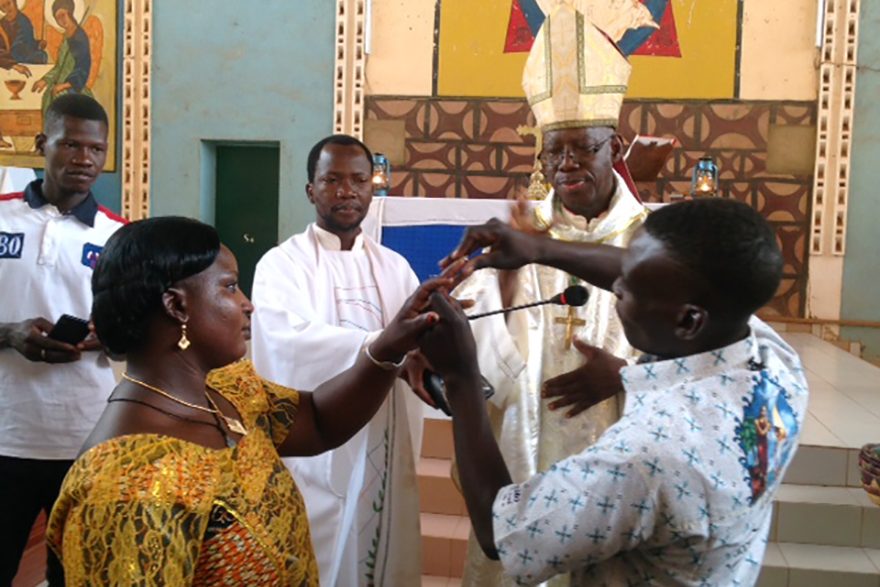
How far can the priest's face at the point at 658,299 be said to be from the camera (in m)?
1.06

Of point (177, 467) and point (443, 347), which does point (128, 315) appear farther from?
point (443, 347)

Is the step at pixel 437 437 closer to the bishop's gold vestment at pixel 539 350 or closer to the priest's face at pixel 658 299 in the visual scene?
the bishop's gold vestment at pixel 539 350

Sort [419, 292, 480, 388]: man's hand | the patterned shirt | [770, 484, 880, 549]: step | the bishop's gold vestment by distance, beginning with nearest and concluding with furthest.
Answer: the patterned shirt, [419, 292, 480, 388]: man's hand, the bishop's gold vestment, [770, 484, 880, 549]: step

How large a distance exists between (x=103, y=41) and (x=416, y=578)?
6905mm

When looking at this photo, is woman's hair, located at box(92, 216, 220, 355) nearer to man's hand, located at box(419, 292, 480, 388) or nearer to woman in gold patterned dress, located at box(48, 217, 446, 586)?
woman in gold patterned dress, located at box(48, 217, 446, 586)

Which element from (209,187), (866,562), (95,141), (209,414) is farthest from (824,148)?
(209,414)

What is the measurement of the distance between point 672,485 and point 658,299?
24 cm

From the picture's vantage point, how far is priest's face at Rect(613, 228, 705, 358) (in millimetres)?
1058

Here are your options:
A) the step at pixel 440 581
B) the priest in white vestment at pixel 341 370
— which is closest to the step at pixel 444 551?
the step at pixel 440 581

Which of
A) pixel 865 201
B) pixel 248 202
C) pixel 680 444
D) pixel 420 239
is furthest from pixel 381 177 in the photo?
pixel 680 444

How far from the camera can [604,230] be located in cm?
212

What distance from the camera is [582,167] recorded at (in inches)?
83.1

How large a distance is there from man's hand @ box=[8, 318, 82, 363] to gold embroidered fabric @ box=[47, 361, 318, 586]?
3.07 feet


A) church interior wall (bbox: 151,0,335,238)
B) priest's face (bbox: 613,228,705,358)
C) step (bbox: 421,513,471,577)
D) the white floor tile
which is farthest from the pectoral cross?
church interior wall (bbox: 151,0,335,238)
